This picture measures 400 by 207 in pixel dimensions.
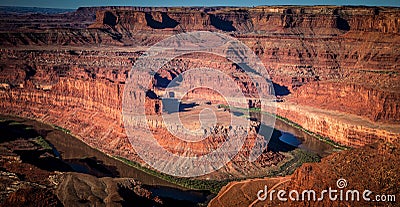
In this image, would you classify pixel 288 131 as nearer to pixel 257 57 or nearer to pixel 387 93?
pixel 387 93

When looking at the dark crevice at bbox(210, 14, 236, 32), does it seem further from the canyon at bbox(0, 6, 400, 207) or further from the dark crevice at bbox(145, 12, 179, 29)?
the dark crevice at bbox(145, 12, 179, 29)

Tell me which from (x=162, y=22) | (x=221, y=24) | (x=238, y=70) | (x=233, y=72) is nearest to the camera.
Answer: (x=233, y=72)

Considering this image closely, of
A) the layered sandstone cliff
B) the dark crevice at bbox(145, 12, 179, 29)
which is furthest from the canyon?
the dark crevice at bbox(145, 12, 179, 29)

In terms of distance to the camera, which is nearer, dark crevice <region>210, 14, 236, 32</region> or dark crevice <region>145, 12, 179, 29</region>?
dark crevice <region>145, 12, 179, 29</region>

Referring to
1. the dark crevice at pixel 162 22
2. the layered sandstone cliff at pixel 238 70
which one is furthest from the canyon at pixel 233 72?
the dark crevice at pixel 162 22

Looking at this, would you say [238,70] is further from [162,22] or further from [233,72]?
[162,22]

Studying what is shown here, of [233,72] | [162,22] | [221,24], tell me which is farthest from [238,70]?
[221,24]

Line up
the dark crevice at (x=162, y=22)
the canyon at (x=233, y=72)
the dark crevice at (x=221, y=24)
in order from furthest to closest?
the dark crevice at (x=221, y=24), the dark crevice at (x=162, y=22), the canyon at (x=233, y=72)

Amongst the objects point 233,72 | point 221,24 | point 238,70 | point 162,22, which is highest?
point 162,22

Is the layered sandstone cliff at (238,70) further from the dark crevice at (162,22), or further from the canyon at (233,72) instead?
the dark crevice at (162,22)

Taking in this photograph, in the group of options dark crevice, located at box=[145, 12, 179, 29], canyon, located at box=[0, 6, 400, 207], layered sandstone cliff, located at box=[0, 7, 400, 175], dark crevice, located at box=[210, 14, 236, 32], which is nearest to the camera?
canyon, located at box=[0, 6, 400, 207]
